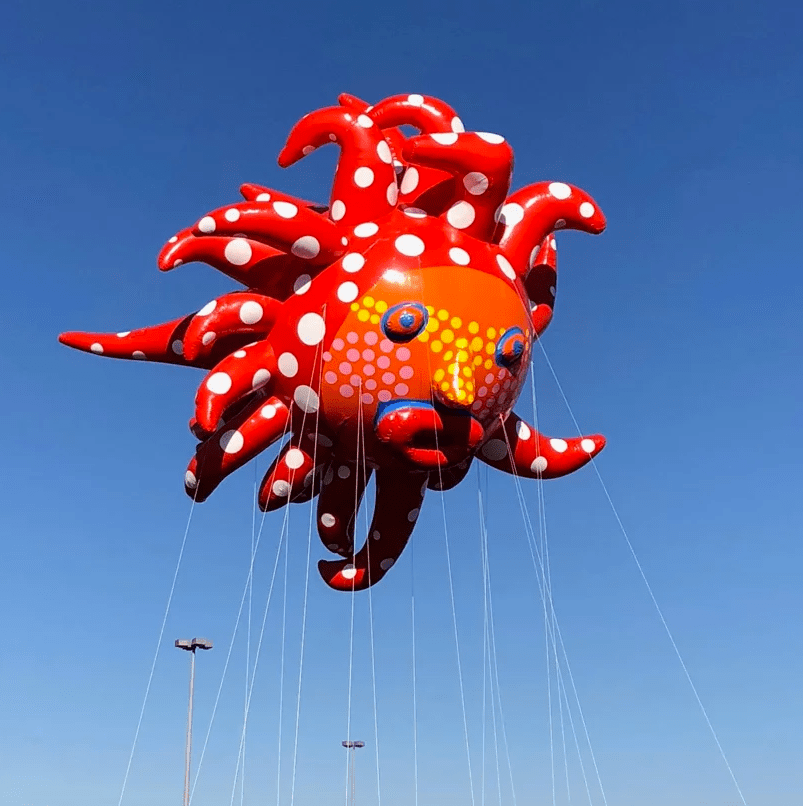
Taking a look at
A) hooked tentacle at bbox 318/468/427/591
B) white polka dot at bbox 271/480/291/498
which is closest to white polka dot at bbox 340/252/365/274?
white polka dot at bbox 271/480/291/498

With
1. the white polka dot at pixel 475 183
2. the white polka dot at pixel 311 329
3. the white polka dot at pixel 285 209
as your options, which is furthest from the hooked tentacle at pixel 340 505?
the white polka dot at pixel 475 183

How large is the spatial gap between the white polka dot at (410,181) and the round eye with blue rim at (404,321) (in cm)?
169

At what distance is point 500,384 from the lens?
1194cm

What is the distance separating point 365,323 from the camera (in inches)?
454

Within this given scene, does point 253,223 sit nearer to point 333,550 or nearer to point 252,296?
point 252,296

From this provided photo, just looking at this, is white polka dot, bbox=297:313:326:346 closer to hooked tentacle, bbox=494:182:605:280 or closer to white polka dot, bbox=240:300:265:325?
white polka dot, bbox=240:300:265:325

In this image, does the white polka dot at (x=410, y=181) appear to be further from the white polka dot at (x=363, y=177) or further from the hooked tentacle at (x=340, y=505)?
the hooked tentacle at (x=340, y=505)

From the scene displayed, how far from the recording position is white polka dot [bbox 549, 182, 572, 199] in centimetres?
1277

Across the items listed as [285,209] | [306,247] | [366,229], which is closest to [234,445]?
[306,247]

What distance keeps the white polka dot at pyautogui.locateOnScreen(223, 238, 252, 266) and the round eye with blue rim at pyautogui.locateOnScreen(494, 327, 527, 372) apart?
8.00ft

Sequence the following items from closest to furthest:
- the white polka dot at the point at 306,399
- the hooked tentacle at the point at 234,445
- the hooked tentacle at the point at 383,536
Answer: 1. the white polka dot at the point at 306,399
2. the hooked tentacle at the point at 234,445
3. the hooked tentacle at the point at 383,536

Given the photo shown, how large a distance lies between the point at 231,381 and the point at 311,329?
849 mm

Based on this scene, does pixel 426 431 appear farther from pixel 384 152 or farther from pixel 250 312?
pixel 384 152

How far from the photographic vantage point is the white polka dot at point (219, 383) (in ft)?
38.0
